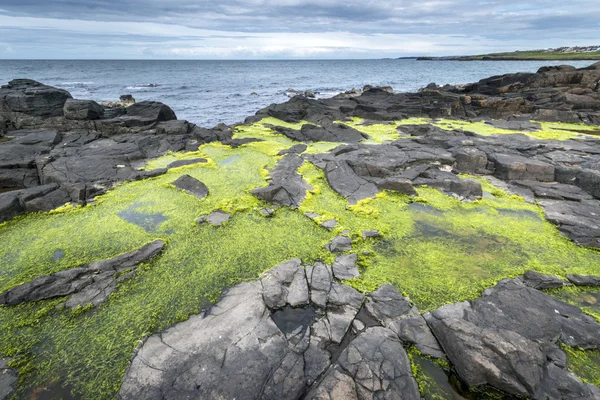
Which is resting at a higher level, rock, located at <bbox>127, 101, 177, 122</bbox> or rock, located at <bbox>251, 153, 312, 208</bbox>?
rock, located at <bbox>127, 101, 177, 122</bbox>

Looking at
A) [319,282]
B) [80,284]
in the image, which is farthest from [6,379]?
[319,282]

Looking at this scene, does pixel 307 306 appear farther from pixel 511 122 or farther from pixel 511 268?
pixel 511 122

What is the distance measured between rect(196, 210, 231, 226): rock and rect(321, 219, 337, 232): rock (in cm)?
365

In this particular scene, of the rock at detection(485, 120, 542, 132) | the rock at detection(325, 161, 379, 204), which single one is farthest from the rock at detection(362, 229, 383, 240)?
the rock at detection(485, 120, 542, 132)

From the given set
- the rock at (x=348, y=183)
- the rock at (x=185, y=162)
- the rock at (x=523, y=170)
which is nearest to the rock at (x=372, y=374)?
the rock at (x=348, y=183)

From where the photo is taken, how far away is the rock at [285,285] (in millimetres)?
7484

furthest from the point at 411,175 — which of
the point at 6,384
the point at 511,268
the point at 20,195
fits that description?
the point at 20,195

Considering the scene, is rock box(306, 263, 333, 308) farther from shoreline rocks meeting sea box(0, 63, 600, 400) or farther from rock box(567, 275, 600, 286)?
rock box(567, 275, 600, 286)

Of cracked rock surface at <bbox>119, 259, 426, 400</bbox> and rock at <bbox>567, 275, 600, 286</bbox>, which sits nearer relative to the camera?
cracked rock surface at <bbox>119, 259, 426, 400</bbox>

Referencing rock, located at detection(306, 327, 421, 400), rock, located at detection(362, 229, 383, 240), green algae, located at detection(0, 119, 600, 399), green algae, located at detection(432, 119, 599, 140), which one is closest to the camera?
rock, located at detection(306, 327, 421, 400)

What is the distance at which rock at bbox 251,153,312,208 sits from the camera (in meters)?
13.1

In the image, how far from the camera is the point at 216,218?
11.7 meters

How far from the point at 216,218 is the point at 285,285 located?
16.0 feet

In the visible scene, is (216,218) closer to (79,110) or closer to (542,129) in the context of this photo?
(79,110)
